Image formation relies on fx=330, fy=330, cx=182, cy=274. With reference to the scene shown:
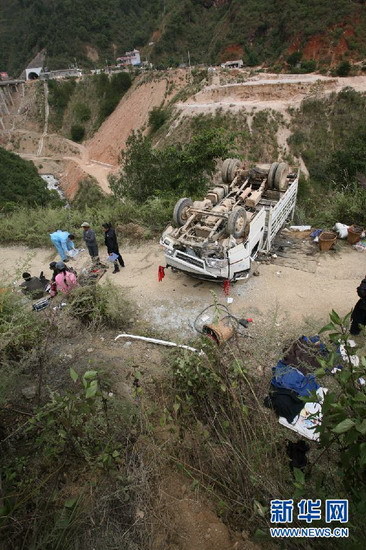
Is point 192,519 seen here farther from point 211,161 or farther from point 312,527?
point 211,161

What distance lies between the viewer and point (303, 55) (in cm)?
5028

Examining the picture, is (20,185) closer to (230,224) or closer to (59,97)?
(59,97)

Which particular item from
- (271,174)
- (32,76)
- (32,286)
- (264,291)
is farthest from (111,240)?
(32,76)

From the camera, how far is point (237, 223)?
6.73m

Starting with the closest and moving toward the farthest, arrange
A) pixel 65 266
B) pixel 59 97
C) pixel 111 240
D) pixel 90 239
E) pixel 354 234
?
pixel 65 266 < pixel 111 240 < pixel 90 239 < pixel 354 234 < pixel 59 97

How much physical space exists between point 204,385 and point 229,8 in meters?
88.3

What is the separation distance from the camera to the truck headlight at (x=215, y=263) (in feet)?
20.7

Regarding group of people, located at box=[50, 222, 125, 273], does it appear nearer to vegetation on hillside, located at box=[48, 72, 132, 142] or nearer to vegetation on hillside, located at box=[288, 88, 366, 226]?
vegetation on hillside, located at box=[288, 88, 366, 226]

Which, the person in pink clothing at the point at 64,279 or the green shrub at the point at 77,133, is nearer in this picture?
the person in pink clothing at the point at 64,279

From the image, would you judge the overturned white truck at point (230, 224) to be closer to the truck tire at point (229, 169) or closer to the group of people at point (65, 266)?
the truck tire at point (229, 169)

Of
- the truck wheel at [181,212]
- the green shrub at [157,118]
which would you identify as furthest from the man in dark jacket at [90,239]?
the green shrub at [157,118]

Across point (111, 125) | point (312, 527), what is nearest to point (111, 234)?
Result: point (312, 527)

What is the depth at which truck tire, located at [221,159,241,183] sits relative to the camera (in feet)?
30.5

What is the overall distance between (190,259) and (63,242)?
12.1ft
